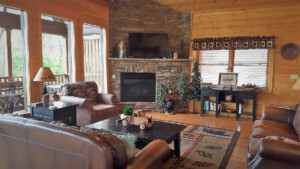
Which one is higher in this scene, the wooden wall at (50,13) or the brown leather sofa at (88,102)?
the wooden wall at (50,13)

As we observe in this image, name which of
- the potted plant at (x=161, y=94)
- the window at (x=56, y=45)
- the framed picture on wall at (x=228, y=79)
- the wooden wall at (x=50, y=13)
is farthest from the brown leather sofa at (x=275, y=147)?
the window at (x=56, y=45)

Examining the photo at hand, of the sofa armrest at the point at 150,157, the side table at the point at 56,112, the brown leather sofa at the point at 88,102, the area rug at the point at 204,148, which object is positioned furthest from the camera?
the brown leather sofa at the point at 88,102

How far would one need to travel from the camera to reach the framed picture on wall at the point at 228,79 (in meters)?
5.57

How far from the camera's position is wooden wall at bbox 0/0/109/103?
163 inches

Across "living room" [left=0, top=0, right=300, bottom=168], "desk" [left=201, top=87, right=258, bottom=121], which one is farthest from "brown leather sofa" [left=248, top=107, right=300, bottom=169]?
"desk" [left=201, top=87, right=258, bottom=121]

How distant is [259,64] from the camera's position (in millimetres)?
5551

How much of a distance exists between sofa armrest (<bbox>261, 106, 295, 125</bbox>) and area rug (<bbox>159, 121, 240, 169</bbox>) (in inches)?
30.2

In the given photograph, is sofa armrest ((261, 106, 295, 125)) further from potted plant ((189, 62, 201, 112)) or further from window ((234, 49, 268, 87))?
potted plant ((189, 62, 201, 112))

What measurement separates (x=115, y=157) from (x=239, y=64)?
5.06 meters

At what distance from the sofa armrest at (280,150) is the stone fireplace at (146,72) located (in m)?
4.24

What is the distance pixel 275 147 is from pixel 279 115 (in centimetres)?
171

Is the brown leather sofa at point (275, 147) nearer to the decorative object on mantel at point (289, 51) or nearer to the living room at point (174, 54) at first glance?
the living room at point (174, 54)

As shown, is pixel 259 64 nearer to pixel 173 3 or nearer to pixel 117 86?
pixel 173 3

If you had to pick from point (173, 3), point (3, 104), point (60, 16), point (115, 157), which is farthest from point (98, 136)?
point (173, 3)
